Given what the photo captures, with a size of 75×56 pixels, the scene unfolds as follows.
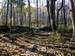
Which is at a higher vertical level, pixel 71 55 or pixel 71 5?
pixel 71 5

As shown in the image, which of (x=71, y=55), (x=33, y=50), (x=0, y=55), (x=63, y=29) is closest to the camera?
(x=0, y=55)

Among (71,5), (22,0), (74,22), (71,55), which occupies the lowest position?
(71,55)

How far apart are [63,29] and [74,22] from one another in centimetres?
608

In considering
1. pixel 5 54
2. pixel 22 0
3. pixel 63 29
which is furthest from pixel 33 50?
pixel 22 0

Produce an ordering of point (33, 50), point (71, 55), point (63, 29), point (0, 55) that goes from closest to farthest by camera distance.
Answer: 1. point (0, 55)
2. point (71, 55)
3. point (33, 50)
4. point (63, 29)

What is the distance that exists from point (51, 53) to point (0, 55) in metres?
2.38

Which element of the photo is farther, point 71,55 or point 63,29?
point 63,29

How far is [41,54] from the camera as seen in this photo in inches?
336

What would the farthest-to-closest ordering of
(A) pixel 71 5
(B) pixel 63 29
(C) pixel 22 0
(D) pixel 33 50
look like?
(C) pixel 22 0 < (B) pixel 63 29 < (A) pixel 71 5 < (D) pixel 33 50

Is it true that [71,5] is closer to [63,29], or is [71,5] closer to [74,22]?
[74,22]

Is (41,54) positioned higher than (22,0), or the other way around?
(22,0)

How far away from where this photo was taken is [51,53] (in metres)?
8.59

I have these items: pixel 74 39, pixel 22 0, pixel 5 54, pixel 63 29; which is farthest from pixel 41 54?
pixel 22 0

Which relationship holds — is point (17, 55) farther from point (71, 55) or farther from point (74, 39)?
point (74, 39)
